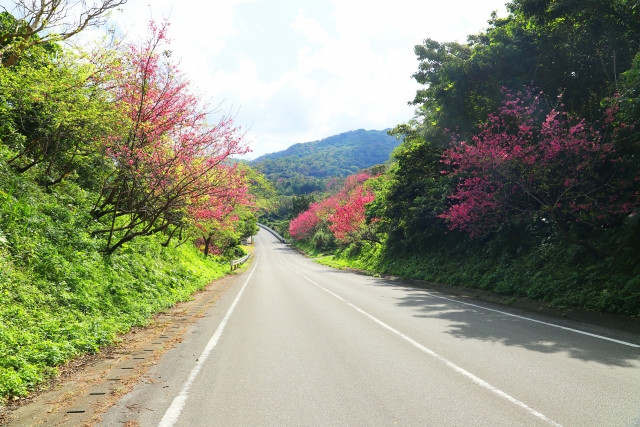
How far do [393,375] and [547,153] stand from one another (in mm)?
9422

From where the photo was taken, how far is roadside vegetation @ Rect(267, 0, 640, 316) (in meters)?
11.2

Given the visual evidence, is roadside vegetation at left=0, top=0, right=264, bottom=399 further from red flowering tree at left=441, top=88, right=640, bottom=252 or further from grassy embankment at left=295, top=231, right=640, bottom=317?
grassy embankment at left=295, top=231, right=640, bottom=317

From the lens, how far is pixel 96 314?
26.6 feet

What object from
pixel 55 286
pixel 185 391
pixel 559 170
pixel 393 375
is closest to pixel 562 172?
pixel 559 170

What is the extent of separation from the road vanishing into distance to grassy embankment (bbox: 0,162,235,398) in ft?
4.86

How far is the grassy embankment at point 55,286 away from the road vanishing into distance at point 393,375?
4.86 feet

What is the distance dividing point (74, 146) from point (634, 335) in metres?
14.3

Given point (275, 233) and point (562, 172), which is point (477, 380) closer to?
point (562, 172)

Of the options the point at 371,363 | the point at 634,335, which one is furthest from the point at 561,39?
the point at 371,363

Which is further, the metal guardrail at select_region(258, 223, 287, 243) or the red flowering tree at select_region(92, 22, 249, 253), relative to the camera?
the metal guardrail at select_region(258, 223, 287, 243)

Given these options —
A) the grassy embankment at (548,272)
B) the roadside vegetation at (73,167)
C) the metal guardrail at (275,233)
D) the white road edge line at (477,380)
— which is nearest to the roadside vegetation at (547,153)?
the grassy embankment at (548,272)

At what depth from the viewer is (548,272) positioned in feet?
42.5

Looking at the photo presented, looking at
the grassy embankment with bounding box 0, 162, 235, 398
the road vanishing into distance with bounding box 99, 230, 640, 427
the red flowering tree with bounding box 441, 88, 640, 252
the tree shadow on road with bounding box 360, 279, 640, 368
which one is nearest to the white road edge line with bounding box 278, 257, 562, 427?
the road vanishing into distance with bounding box 99, 230, 640, 427

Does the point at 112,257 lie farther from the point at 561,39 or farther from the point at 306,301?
the point at 561,39
